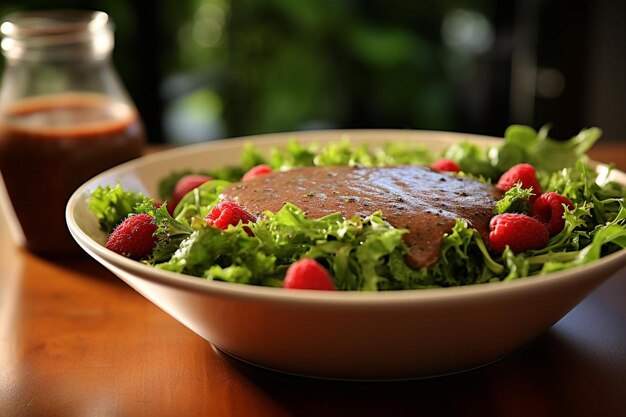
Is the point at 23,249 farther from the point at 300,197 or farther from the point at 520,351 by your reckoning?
the point at 520,351

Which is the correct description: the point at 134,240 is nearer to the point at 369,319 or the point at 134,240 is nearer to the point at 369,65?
the point at 369,319

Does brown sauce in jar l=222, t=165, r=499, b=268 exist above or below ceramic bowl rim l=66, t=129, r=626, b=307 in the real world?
below

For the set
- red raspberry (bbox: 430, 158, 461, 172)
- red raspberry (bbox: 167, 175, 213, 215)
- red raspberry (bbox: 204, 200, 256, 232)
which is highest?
red raspberry (bbox: 204, 200, 256, 232)

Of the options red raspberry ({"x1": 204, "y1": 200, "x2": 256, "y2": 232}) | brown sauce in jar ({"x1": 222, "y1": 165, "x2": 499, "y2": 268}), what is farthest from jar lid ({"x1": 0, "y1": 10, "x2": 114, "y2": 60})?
red raspberry ({"x1": 204, "y1": 200, "x2": 256, "y2": 232})

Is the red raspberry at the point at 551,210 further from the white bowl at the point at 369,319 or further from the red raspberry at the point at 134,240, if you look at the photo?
the red raspberry at the point at 134,240

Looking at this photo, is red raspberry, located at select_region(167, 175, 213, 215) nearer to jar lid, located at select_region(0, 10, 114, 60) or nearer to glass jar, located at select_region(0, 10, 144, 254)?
glass jar, located at select_region(0, 10, 144, 254)

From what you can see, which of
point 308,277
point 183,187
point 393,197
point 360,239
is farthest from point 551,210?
point 183,187
